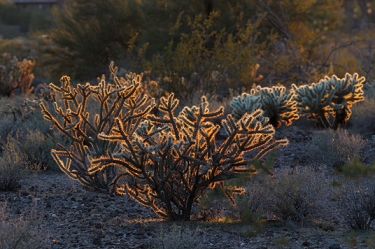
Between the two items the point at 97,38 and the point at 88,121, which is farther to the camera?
the point at 97,38

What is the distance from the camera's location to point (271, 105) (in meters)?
11.0

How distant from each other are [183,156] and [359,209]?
1606mm

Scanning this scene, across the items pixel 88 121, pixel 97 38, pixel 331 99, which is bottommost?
pixel 88 121

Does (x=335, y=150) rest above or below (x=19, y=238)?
above

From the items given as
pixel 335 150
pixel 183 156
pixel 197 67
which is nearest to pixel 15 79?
pixel 197 67

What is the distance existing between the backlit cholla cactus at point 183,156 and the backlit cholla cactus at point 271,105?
434cm

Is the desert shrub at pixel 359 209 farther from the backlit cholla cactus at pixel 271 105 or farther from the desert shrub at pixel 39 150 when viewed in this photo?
the desert shrub at pixel 39 150

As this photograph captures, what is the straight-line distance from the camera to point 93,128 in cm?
761

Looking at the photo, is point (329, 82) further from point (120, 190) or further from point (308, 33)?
point (308, 33)

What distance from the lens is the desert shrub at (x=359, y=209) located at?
5.98 meters

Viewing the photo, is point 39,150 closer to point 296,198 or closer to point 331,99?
point 331,99

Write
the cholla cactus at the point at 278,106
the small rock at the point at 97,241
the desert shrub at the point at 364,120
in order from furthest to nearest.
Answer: the desert shrub at the point at 364,120 → the cholla cactus at the point at 278,106 → the small rock at the point at 97,241

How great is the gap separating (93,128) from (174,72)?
6674 mm

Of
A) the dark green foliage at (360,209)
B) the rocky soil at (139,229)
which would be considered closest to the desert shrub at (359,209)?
the dark green foliage at (360,209)
